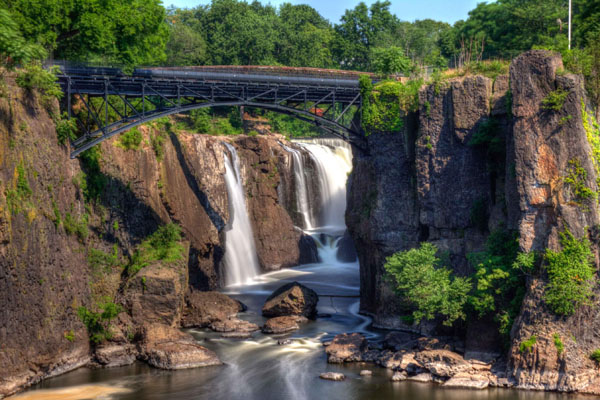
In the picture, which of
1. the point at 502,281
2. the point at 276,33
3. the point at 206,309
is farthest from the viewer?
the point at 276,33

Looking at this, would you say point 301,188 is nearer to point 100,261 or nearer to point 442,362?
point 100,261

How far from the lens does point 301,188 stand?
53.4 m

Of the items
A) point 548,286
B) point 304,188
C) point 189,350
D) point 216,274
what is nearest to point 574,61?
point 548,286

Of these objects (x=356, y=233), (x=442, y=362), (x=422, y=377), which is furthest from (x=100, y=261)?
(x=442, y=362)

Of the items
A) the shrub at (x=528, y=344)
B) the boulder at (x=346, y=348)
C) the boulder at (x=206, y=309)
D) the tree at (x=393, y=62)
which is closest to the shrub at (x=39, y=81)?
the boulder at (x=206, y=309)

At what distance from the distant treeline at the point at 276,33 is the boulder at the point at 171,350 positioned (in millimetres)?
12523

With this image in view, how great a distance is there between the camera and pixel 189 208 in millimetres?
40656

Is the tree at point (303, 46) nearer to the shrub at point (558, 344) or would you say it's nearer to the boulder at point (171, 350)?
the boulder at point (171, 350)

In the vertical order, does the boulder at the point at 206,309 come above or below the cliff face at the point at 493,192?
below

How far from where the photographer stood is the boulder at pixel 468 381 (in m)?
25.2

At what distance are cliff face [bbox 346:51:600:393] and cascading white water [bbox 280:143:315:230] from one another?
584 inches

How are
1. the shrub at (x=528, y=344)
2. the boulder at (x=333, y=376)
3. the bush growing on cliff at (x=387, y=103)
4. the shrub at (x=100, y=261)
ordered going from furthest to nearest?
the bush growing on cliff at (x=387, y=103)
the shrub at (x=100, y=261)
the boulder at (x=333, y=376)
the shrub at (x=528, y=344)

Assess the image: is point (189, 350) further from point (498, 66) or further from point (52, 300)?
point (498, 66)

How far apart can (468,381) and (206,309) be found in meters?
14.7
